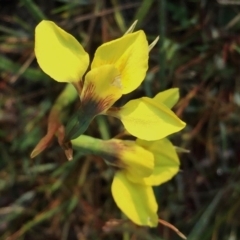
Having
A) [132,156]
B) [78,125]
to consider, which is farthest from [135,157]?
[78,125]

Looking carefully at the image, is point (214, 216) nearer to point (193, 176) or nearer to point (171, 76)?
point (193, 176)

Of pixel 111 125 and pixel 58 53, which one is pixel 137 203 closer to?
pixel 58 53

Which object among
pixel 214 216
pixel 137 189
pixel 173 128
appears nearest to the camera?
pixel 173 128

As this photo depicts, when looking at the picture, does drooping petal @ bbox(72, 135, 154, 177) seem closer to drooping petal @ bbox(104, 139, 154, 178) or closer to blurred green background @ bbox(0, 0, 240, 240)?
drooping petal @ bbox(104, 139, 154, 178)

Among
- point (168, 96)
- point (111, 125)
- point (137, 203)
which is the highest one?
point (168, 96)

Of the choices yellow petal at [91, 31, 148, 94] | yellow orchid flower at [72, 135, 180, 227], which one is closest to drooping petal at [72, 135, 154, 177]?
yellow orchid flower at [72, 135, 180, 227]

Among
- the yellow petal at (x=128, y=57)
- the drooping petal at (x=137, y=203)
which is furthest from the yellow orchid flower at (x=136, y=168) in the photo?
the yellow petal at (x=128, y=57)

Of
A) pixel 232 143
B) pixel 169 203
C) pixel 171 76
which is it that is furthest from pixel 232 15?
pixel 169 203
